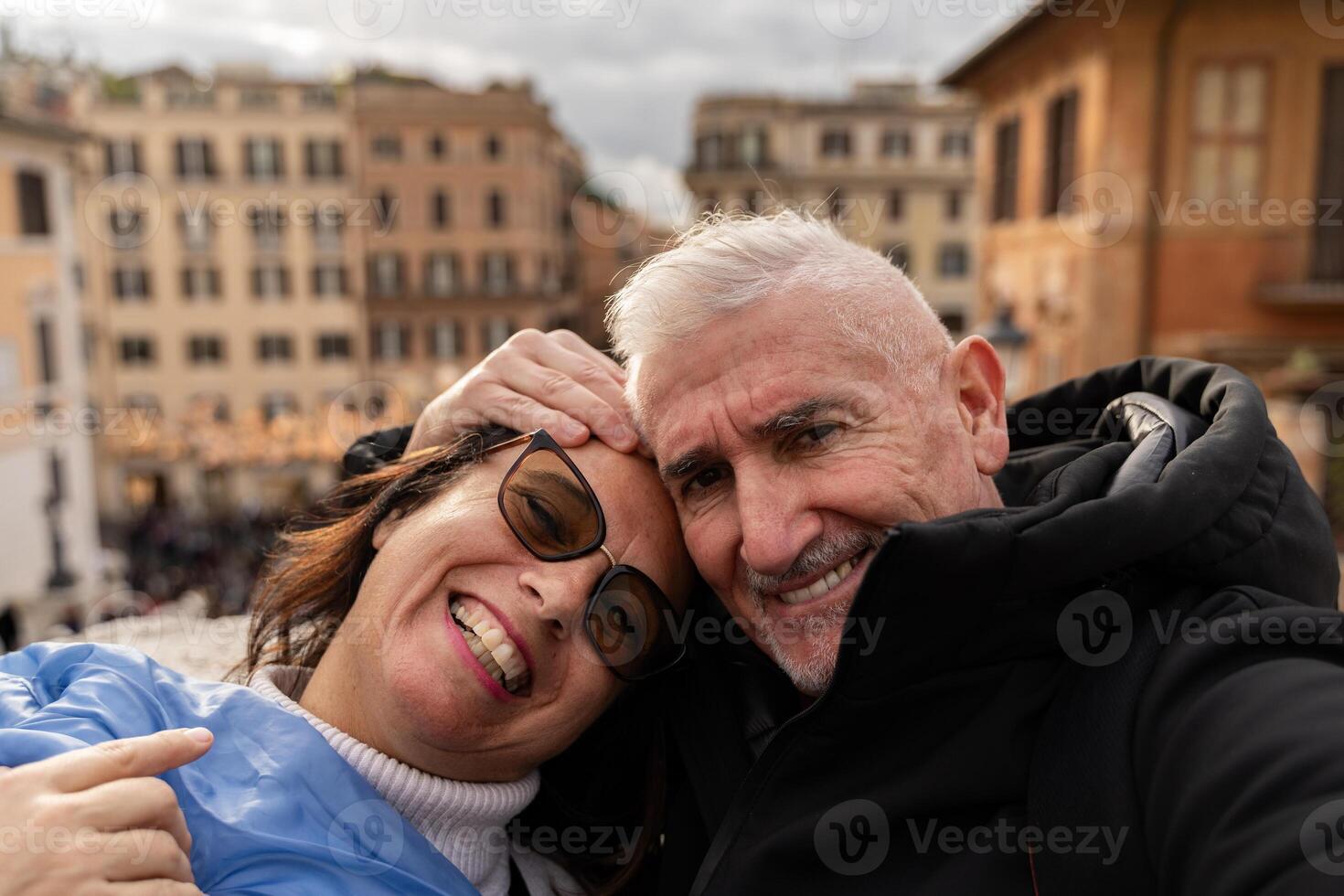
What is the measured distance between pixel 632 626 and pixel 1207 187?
42.6 ft

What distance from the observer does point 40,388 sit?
76.3 feet

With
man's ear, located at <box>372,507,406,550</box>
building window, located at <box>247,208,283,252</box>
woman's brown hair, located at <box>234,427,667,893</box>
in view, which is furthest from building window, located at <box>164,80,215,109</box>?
man's ear, located at <box>372,507,406,550</box>

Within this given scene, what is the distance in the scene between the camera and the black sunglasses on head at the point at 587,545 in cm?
228

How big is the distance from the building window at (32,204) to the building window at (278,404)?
16.8 m

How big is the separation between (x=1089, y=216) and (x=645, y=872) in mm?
12116

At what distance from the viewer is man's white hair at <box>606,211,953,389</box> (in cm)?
225

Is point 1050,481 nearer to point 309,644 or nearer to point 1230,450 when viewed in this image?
point 1230,450

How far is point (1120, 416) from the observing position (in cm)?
248
